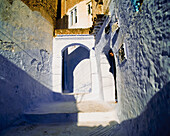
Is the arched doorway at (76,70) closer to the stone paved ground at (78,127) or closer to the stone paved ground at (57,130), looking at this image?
the stone paved ground at (78,127)

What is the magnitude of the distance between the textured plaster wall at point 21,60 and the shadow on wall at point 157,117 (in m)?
2.73

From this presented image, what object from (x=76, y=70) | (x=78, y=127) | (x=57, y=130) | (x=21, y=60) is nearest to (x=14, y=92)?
(x=21, y=60)

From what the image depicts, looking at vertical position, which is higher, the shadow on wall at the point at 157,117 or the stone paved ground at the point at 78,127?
the shadow on wall at the point at 157,117

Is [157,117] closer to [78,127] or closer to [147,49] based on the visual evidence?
[147,49]

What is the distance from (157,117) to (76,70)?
912 centimetres

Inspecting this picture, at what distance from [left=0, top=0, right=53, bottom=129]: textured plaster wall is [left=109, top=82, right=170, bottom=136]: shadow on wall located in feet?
8.94

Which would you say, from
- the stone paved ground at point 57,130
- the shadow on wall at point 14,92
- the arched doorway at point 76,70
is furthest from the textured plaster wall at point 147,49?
the arched doorway at point 76,70

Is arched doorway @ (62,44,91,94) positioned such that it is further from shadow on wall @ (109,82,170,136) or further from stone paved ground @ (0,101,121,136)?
shadow on wall @ (109,82,170,136)

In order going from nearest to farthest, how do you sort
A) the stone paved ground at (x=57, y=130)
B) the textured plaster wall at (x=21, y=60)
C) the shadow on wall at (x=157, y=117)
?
the shadow on wall at (x=157, y=117) → the stone paved ground at (x=57, y=130) → the textured plaster wall at (x=21, y=60)

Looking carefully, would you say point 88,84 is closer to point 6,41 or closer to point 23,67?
point 23,67

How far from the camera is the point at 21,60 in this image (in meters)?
3.75

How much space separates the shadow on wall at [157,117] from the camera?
3.78 feet

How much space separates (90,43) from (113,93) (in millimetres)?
2779

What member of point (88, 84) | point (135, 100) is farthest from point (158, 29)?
point (88, 84)
